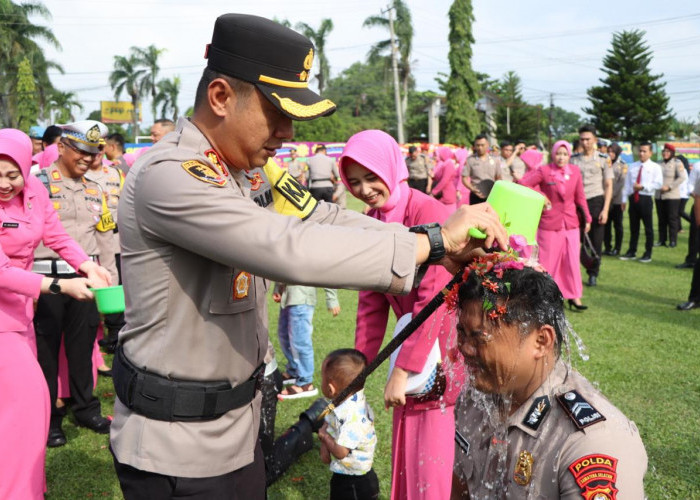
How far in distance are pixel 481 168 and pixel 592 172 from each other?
262 centimetres

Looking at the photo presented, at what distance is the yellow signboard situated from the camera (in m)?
68.0

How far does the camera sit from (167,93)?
2479 inches

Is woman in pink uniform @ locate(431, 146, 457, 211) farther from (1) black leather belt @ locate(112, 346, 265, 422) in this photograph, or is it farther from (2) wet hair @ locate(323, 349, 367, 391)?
(1) black leather belt @ locate(112, 346, 265, 422)

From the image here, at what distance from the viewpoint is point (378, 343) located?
11.5 ft

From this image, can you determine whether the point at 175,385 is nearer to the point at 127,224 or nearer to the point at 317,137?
the point at 127,224

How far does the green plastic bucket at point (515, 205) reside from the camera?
209 cm

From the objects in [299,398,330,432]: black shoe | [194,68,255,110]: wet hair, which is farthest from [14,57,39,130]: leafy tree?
[194,68,255,110]: wet hair

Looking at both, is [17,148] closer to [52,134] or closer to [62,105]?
[52,134]

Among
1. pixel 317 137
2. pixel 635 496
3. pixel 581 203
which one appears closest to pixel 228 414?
pixel 635 496

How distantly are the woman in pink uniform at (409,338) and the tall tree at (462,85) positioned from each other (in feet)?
151

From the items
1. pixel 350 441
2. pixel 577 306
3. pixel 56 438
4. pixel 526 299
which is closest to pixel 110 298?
pixel 350 441

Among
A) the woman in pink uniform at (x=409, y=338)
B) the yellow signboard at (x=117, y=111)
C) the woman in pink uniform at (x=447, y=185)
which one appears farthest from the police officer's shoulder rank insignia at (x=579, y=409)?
the yellow signboard at (x=117, y=111)

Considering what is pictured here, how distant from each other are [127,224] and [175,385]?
499 mm

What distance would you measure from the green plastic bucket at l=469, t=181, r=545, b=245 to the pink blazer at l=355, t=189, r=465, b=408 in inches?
23.3
